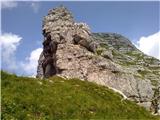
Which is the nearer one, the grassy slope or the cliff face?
the grassy slope

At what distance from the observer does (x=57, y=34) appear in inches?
3246

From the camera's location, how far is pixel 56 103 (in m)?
32.5

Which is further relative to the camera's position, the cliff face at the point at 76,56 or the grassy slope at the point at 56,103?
the cliff face at the point at 76,56

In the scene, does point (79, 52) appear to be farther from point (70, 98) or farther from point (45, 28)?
point (70, 98)

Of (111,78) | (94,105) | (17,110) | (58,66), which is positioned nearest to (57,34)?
(58,66)

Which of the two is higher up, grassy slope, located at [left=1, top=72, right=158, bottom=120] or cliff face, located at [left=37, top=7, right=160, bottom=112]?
cliff face, located at [left=37, top=7, right=160, bottom=112]

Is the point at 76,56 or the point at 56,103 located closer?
the point at 56,103

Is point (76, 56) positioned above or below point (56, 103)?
above

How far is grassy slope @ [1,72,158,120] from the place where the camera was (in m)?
29.1

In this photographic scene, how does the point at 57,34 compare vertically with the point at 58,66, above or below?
above

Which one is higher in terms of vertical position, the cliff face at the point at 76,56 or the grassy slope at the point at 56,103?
the cliff face at the point at 76,56

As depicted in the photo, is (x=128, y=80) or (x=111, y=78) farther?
(x=128, y=80)

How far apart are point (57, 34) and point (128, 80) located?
19940mm

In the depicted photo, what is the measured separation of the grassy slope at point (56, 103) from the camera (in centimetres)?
2910
